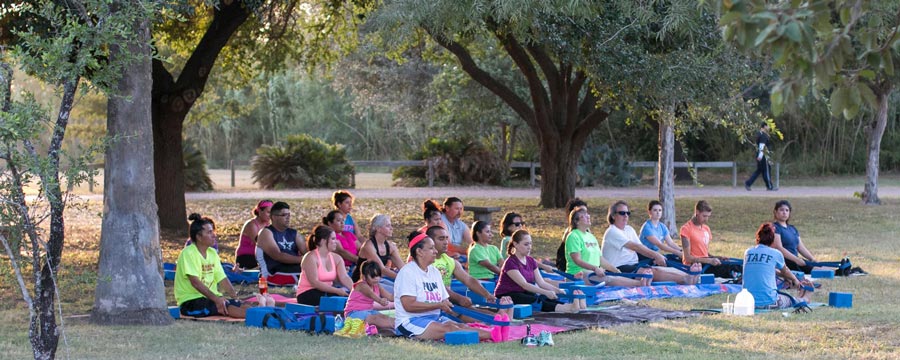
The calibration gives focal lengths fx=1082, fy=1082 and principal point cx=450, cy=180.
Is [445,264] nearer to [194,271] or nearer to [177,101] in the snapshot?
[194,271]

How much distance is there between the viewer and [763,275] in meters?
10.2

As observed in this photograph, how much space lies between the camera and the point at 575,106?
23.4 meters

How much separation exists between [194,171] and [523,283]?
71.8ft

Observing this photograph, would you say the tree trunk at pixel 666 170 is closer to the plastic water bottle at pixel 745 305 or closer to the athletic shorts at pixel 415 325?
the plastic water bottle at pixel 745 305

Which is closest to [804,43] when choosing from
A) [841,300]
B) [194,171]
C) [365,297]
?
[365,297]

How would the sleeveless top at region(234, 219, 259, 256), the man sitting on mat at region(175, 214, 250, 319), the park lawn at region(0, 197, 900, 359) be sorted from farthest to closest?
1. the sleeveless top at region(234, 219, 259, 256)
2. the man sitting on mat at region(175, 214, 250, 319)
3. the park lawn at region(0, 197, 900, 359)

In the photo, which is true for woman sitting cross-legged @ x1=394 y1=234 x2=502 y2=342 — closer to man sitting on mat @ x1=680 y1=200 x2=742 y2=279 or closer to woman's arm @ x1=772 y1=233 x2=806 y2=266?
man sitting on mat @ x1=680 y1=200 x2=742 y2=279

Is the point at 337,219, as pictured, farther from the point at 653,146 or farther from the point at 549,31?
the point at 653,146

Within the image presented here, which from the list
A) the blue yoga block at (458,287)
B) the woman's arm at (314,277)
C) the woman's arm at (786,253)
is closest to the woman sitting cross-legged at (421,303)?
the woman's arm at (314,277)

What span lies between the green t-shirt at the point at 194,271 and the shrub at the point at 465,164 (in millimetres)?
21825

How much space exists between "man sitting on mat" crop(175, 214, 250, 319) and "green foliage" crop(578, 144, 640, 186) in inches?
885

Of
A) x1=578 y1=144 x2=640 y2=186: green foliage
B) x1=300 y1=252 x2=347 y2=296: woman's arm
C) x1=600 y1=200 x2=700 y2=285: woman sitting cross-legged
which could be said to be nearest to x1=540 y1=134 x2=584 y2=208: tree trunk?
x1=578 y1=144 x2=640 y2=186: green foliage

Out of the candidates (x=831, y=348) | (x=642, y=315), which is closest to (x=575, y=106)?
(x=642, y=315)

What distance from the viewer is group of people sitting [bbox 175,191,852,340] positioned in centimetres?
888
